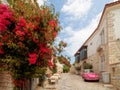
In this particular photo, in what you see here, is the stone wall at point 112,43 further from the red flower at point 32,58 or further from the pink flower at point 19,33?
the pink flower at point 19,33

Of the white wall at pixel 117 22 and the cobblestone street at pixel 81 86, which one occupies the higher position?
the white wall at pixel 117 22

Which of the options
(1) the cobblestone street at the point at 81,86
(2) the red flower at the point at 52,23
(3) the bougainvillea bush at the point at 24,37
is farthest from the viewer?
(1) the cobblestone street at the point at 81,86

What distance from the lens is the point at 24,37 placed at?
726cm

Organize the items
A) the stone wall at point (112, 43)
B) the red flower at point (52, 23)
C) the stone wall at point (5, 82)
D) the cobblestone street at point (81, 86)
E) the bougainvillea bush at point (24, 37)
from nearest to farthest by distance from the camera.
A: the bougainvillea bush at point (24, 37), the red flower at point (52, 23), the stone wall at point (5, 82), the cobblestone street at point (81, 86), the stone wall at point (112, 43)

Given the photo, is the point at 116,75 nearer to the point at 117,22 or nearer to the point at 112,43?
the point at 112,43

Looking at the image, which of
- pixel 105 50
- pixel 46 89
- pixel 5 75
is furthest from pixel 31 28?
pixel 105 50

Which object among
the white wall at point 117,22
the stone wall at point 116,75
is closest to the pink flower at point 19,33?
the stone wall at point 116,75

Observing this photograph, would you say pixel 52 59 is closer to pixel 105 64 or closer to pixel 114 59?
pixel 114 59

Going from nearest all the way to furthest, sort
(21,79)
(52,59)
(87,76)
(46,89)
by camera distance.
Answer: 1. (21,79)
2. (52,59)
3. (46,89)
4. (87,76)

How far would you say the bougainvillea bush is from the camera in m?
7.21

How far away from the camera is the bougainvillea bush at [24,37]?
284 inches

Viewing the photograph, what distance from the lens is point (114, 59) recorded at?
24.6m

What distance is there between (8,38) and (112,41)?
18.9 m

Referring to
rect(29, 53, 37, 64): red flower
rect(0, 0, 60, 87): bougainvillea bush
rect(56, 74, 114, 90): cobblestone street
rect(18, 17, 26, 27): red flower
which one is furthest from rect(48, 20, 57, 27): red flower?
rect(56, 74, 114, 90): cobblestone street
